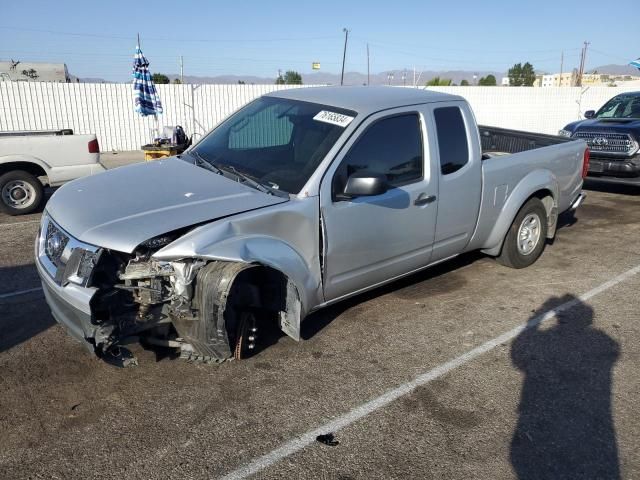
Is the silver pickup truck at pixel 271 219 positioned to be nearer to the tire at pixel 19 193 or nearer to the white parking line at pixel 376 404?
the white parking line at pixel 376 404

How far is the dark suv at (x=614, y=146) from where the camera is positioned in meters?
9.02

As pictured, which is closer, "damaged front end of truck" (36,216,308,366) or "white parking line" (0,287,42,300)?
"damaged front end of truck" (36,216,308,366)

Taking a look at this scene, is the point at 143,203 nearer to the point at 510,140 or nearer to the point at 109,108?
the point at 510,140

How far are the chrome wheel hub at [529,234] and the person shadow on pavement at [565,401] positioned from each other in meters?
1.17

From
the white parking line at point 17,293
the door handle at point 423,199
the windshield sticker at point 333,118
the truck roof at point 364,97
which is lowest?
the white parking line at point 17,293

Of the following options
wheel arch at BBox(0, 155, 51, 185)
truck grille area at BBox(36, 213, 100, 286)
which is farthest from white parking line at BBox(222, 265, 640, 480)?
wheel arch at BBox(0, 155, 51, 185)

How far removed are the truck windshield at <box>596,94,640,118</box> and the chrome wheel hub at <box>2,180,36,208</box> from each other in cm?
1110

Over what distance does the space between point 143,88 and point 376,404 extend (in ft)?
39.4

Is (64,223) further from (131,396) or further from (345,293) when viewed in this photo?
(345,293)

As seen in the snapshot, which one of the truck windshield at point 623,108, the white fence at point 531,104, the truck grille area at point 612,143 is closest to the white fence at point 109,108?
the truck windshield at point 623,108

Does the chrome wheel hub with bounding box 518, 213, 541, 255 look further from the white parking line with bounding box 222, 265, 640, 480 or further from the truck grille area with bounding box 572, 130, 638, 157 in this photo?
the truck grille area with bounding box 572, 130, 638, 157

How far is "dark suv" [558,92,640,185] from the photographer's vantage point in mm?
9016

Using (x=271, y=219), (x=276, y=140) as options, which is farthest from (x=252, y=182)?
(x=276, y=140)

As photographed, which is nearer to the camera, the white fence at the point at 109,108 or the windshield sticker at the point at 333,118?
the windshield sticker at the point at 333,118
